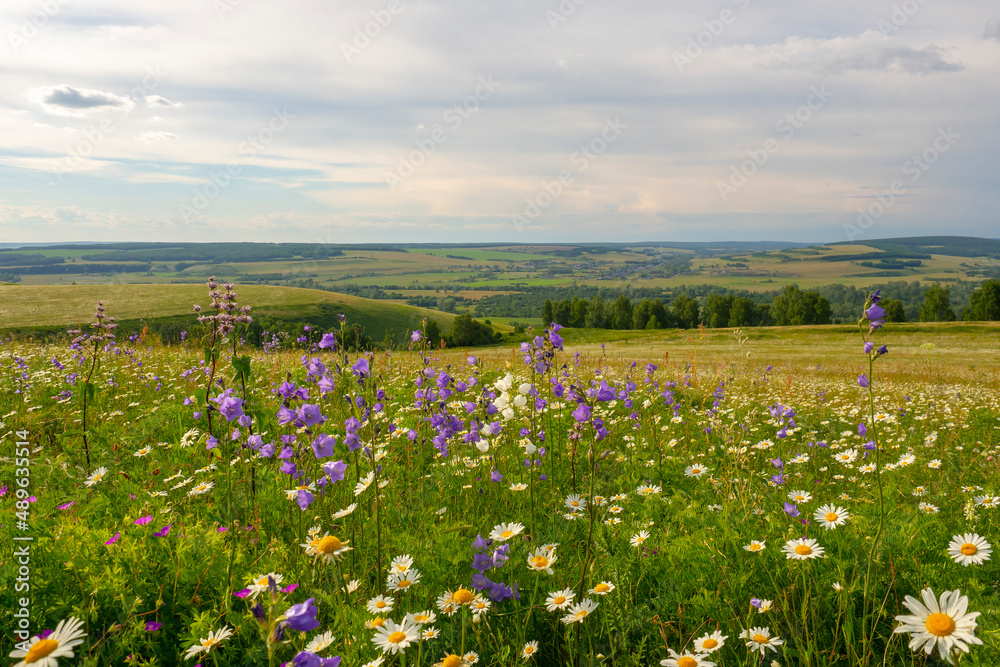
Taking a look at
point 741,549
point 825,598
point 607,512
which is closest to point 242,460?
point 607,512

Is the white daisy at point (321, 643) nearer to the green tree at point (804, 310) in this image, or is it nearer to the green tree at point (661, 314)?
the green tree at point (661, 314)

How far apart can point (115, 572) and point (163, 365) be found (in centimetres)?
918

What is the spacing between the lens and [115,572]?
2488 mm

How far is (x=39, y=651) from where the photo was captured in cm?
167

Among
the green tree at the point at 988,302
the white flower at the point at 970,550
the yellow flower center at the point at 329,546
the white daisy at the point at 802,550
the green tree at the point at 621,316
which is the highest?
the yellow flower center at the point at 329,546

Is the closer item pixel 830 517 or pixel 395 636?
pixel 395 636

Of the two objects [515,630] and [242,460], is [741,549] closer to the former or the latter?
[515,630]

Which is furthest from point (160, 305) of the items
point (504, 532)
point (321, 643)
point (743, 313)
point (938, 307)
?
point (938, 307)

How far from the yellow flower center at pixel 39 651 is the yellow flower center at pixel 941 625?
9.84 feet

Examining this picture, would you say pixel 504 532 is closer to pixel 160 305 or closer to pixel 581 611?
pixel 581 611

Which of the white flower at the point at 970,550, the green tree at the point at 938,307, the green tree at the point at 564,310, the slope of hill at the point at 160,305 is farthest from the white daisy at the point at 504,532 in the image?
the green tree at the point at 938,307

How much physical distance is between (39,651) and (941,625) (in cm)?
304

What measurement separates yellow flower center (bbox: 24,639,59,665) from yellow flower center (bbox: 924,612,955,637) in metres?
3.00

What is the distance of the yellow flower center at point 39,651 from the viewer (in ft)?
5.45
